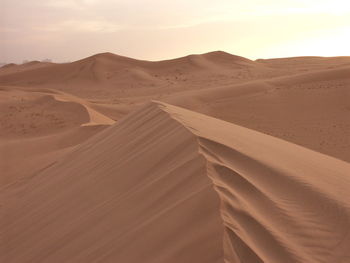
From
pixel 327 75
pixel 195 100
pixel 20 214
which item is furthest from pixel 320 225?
pixel 327 75

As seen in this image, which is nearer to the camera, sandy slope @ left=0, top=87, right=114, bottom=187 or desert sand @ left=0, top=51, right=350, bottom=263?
desert sand @ left=0, top=51, right=350, bottom=263

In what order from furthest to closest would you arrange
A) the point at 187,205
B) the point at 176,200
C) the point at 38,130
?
the point at 38,130 → the point at 176,200 → the point at 187,205

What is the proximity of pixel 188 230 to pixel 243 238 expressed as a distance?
0.34 meters

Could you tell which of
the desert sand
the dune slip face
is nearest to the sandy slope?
the desert sand

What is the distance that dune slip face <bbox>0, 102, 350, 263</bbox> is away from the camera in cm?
248

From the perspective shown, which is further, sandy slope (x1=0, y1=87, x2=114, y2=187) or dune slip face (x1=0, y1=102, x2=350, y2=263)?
sandy slope (x1=0, y1=87, x2=114, y2=187)

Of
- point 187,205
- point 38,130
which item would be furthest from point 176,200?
point 38,130

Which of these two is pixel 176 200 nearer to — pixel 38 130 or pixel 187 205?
pixel 187 205

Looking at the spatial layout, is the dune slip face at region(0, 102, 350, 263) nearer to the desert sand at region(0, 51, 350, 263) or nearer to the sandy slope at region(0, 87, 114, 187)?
the desert sand at region(0, 51, 350, 263)

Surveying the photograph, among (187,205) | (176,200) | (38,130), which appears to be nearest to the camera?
(187,205)

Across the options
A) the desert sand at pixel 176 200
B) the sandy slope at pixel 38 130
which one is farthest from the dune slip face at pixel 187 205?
the sandy slope at pixel 38 130

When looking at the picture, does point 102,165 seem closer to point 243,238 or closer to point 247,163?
point 247,163

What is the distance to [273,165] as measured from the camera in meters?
3.64

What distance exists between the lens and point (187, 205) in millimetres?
2797
